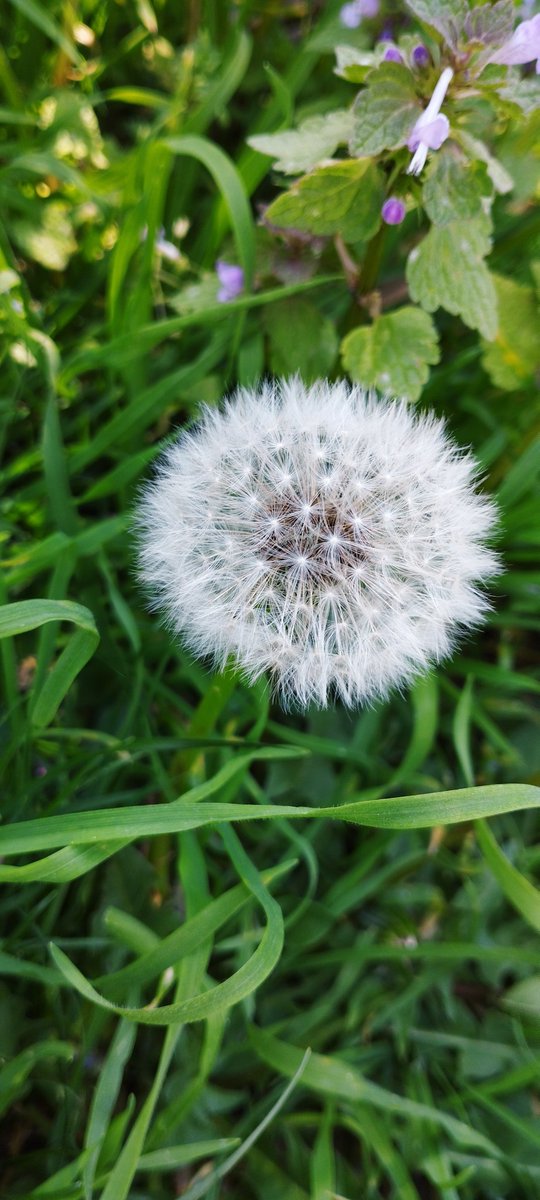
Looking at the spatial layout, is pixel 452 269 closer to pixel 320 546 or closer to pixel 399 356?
pixel 399 356

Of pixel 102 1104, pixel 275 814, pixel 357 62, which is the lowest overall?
pixel 102 1104

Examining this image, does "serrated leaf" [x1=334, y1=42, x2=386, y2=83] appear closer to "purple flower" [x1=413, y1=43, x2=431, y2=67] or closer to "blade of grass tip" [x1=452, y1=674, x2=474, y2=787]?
"purple flower" [x1=413, y1=43, x2=431, y2=67]

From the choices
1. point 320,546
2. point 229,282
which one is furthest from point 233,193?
point 320,546

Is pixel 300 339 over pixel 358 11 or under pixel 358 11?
under

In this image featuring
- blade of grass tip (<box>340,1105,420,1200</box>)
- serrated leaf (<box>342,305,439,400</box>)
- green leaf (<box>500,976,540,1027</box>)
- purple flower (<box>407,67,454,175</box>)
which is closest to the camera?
purple flower (<box>407,67,454,175</box>)

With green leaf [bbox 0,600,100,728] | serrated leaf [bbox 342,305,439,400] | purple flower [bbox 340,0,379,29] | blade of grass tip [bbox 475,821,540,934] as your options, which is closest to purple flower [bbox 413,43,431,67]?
serrated leaf [bbox 342,305,439,400]

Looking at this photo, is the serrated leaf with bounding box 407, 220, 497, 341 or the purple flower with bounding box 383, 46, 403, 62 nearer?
the purple flower with bounding box 383, 46, 403, 62

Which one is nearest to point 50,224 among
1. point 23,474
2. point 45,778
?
point 23,474
